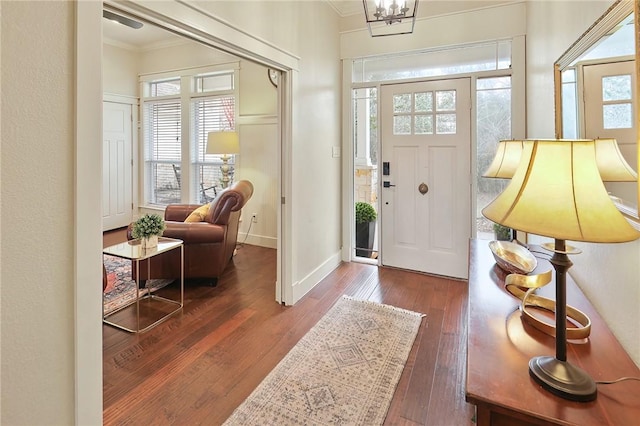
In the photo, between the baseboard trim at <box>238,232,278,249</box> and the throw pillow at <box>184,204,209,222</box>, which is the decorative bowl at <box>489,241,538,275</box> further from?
the baseboard trim at <box>238,232,278,249</box>

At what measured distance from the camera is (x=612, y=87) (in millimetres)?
1226

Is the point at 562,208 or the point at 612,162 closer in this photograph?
the point at 562,208

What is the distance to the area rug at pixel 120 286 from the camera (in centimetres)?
298

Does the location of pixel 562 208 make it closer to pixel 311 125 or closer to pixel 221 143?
pixel 311 125

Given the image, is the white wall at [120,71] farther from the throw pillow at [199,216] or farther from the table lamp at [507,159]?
the table lamp at [507,159]

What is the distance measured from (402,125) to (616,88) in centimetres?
261

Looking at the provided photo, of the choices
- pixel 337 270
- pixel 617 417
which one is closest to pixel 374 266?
pixel 337 270

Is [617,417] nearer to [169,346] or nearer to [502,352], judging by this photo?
[502,352]

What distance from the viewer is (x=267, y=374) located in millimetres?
2049

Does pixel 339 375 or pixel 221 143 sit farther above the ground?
pixel 221 143

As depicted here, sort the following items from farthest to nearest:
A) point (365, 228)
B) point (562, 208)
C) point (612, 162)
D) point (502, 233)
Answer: point (365, 228), point (502, 233), point (612, 162), point (562, 208)

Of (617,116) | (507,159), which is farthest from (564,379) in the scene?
(507,159)

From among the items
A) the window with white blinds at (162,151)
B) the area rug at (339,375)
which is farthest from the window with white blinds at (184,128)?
the area rug at (339,375)

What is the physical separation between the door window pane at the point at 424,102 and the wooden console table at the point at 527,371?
8.64 feet
